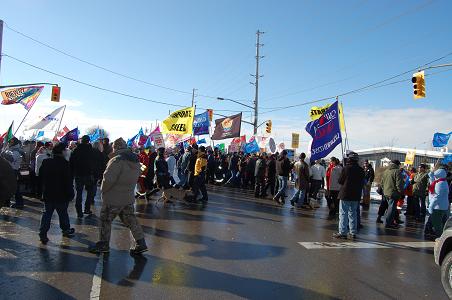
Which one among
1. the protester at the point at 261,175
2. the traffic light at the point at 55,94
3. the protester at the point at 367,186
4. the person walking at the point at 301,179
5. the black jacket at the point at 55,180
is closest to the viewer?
the black jacket at the point at 55,180

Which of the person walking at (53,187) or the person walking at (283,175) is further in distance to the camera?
the person walking at (283,175)

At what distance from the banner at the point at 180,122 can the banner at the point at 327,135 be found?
915 centimetres

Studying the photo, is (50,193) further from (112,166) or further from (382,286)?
(382,286)

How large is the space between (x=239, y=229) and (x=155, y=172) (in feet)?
15.4

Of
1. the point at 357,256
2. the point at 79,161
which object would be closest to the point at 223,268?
the point at 357,256

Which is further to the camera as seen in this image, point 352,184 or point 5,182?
point 352,184

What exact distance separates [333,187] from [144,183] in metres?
5.94

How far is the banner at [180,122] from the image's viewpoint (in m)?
19.9

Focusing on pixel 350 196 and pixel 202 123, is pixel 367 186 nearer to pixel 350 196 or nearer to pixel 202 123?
pixel 350 196

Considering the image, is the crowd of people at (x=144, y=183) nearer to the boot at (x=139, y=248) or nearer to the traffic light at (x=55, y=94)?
the boot at (x=139, y=248)

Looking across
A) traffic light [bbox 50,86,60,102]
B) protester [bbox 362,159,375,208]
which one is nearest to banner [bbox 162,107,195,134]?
traffic light [bbox 50,86,60,102]

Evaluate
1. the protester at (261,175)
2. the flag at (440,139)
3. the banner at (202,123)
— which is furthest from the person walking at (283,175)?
the flag at (440,139)

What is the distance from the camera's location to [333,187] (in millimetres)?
12375

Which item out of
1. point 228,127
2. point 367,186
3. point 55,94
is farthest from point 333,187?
point 55,94
